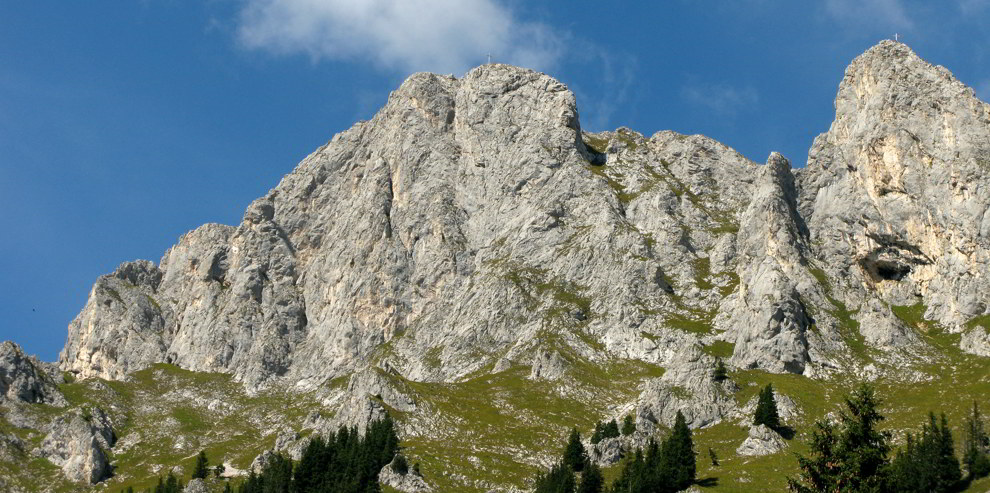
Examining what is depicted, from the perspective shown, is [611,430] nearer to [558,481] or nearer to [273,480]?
[558,481]

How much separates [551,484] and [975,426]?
204 feet

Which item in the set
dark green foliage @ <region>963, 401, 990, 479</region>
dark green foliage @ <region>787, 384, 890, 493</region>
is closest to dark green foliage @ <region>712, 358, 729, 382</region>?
dark green foliage @ <region>963, 401, 990, 479</region>

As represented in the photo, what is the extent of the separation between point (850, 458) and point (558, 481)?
336ft

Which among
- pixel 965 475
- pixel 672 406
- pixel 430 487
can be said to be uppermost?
pixel 672 406

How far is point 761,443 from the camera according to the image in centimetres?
17125

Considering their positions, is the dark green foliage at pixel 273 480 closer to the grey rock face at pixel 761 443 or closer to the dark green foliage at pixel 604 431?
the dark green foliage at pixel 604 431

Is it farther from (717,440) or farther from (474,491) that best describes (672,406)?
(474,491)

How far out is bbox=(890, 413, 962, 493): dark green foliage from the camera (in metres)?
131

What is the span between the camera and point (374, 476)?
170 metres

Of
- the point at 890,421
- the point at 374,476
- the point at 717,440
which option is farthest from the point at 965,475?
the point at 374,476

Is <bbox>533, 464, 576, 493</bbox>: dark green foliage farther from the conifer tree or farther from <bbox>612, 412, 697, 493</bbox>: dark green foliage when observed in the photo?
the conifer tree

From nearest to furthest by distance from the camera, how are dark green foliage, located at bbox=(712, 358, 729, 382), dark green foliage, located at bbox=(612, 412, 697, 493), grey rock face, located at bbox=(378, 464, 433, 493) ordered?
dark green foliage, located at bbox=(612, 412, 697, 493)
grey rock face, located at bbox=(378, 464, 433, 493)
dark green foliage, located at bbox=(712, 358, 729, 382)

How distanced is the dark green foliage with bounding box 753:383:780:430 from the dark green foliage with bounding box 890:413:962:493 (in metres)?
34.8

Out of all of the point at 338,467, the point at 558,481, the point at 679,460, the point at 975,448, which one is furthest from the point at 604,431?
the point at 975,448
